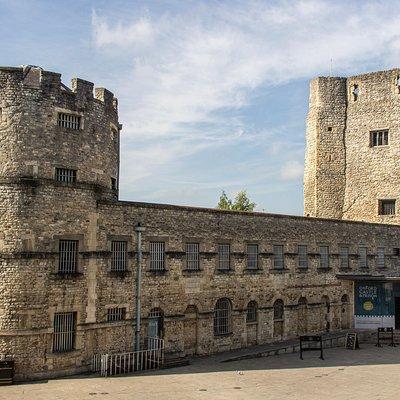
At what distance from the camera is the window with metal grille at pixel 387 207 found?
4122 centimetres

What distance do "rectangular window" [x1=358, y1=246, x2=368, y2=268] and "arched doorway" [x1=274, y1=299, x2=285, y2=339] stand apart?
7.72m

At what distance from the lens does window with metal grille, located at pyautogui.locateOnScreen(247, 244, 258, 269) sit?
93.5 ft

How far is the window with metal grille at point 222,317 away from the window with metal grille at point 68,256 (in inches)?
327

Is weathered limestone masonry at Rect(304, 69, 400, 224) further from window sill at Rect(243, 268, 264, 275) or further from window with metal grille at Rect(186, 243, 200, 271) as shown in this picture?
window with metal grille at Rect(186, 243, 200, 271)

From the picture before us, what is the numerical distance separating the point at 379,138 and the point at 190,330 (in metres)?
24.8

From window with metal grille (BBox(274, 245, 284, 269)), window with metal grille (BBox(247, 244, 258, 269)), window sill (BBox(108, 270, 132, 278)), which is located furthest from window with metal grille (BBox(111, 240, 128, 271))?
window with metal grille (BBox(274, 245, 284, 269))

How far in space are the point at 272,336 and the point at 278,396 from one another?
36.5 ft

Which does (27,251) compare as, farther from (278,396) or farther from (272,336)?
(272,336)

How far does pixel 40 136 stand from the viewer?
21.2 m

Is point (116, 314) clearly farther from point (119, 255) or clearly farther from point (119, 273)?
point (119, 255)

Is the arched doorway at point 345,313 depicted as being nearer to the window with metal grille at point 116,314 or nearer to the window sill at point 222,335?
the window sill at point 222,335

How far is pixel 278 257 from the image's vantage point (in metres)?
29.9

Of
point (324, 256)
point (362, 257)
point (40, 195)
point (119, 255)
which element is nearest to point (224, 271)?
point (119, 255)

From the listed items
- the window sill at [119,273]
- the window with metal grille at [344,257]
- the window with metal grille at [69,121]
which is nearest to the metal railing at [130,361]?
the window sill at [119,273]
